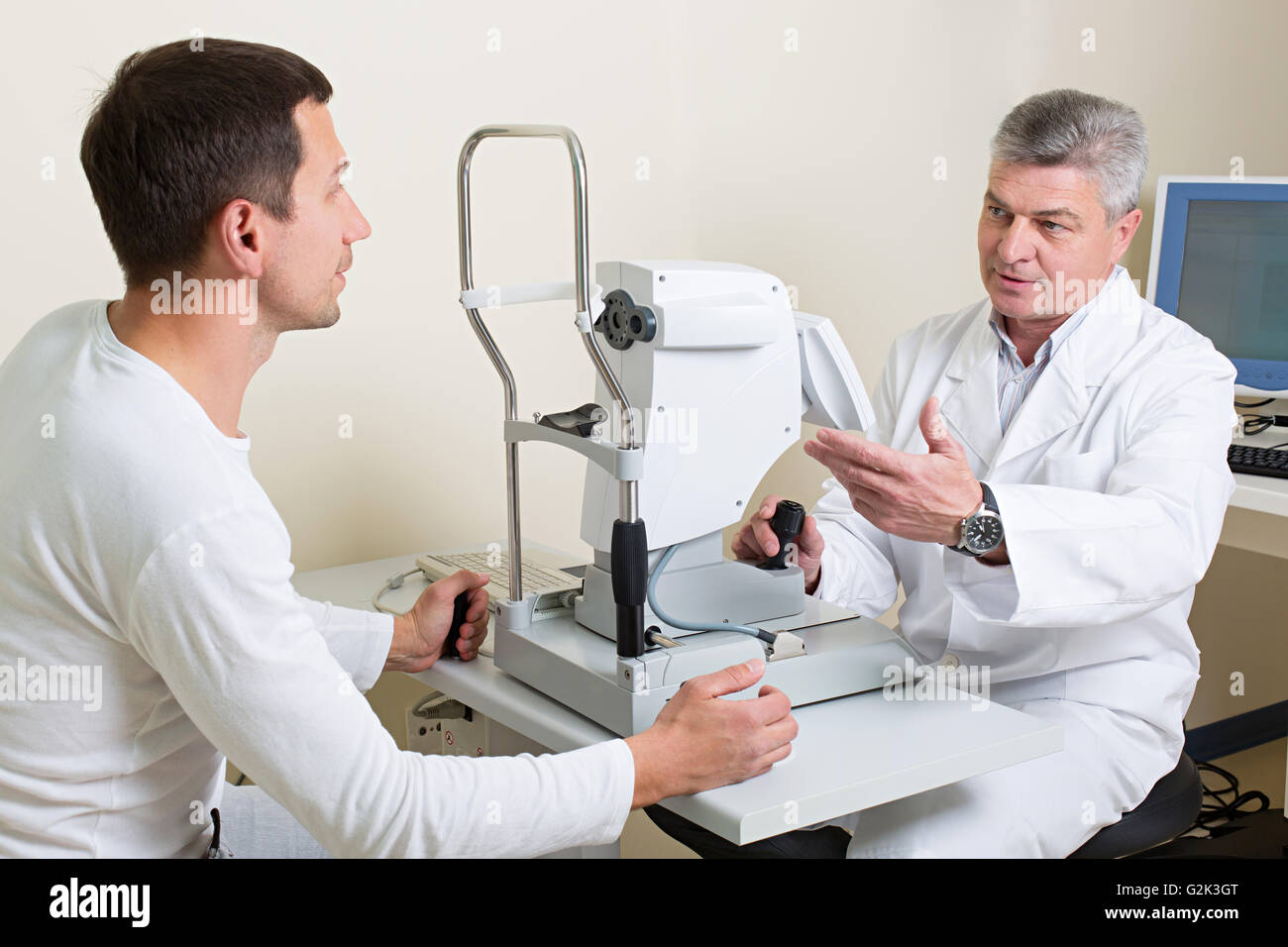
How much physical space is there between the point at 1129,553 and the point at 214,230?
1.07 m

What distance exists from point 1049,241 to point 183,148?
3.97ft

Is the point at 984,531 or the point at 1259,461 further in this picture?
the point at 1259,461

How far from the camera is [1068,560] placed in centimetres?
142

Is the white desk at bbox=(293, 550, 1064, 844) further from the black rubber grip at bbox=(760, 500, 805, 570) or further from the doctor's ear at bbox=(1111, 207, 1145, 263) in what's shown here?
the doctor's ear at bbox=(1111, 207, 1145, 263)

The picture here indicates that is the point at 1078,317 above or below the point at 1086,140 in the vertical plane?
below

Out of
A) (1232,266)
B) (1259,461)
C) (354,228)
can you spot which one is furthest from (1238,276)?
(354,228)

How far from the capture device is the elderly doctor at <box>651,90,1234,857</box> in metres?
1.40

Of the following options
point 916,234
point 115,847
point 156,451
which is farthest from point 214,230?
point 916,234

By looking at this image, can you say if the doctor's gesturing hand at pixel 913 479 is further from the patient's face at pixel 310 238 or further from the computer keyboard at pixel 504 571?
the patient's face at pixel 310 238

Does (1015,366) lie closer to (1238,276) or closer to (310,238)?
(1238,276)
